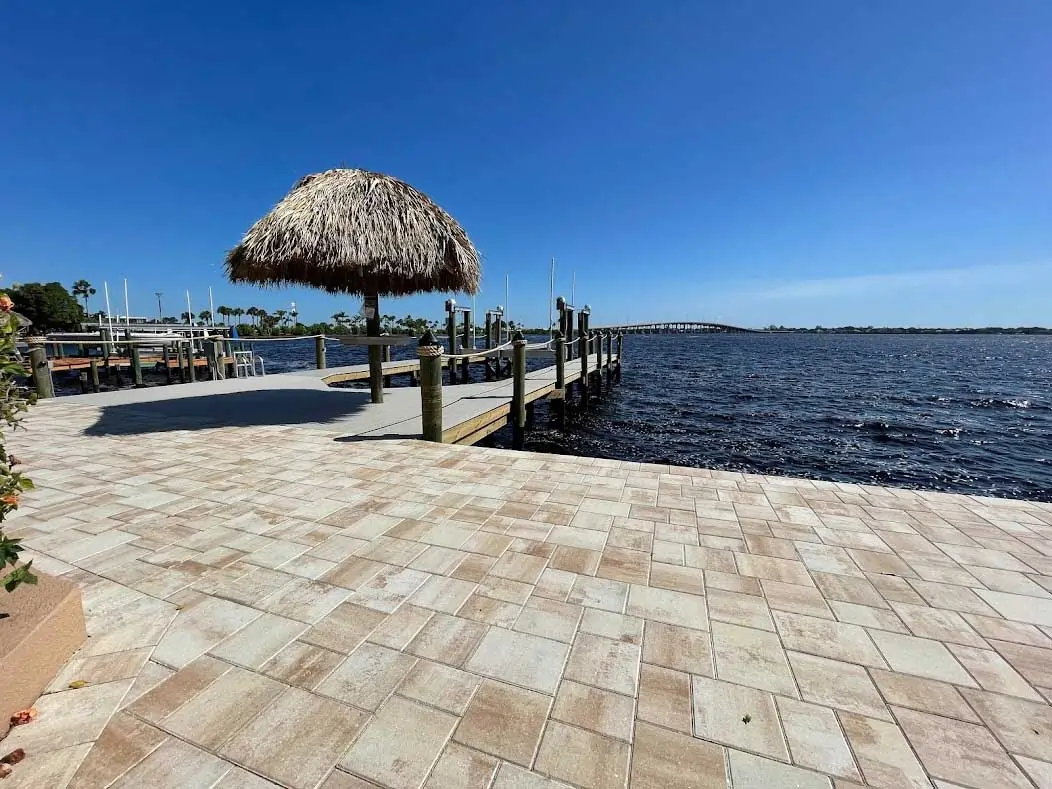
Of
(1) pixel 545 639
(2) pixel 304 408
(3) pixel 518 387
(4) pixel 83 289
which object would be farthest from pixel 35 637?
(4) pixel 83 289

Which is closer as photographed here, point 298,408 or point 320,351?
point 298,408

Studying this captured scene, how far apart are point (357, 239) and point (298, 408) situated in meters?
3.11

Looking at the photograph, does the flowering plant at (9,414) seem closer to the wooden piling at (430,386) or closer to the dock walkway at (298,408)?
the wooden piling at (430,386)

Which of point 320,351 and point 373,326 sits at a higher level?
point 373,326

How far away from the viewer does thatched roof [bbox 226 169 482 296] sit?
21.3ft

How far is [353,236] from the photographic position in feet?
21.9

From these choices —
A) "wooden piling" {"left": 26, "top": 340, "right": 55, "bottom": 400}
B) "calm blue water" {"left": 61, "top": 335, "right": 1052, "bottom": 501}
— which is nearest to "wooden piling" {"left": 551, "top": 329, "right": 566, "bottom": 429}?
"calm blue water" {"left": 61, "top": 335, "right": 1052, "bottom": 501}

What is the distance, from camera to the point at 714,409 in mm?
14414

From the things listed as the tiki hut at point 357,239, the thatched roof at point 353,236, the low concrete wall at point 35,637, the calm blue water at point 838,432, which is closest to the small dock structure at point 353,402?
the tiki hut at point 357,239

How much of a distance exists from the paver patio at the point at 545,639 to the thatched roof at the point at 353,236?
393 cm

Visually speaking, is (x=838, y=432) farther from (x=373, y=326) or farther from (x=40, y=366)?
(x=40, y=366)

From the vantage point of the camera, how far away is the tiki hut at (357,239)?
21.3 ft

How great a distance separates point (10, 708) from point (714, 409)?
1507 centimetres

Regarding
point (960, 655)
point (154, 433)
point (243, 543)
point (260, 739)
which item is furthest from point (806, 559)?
point (154, 433)
